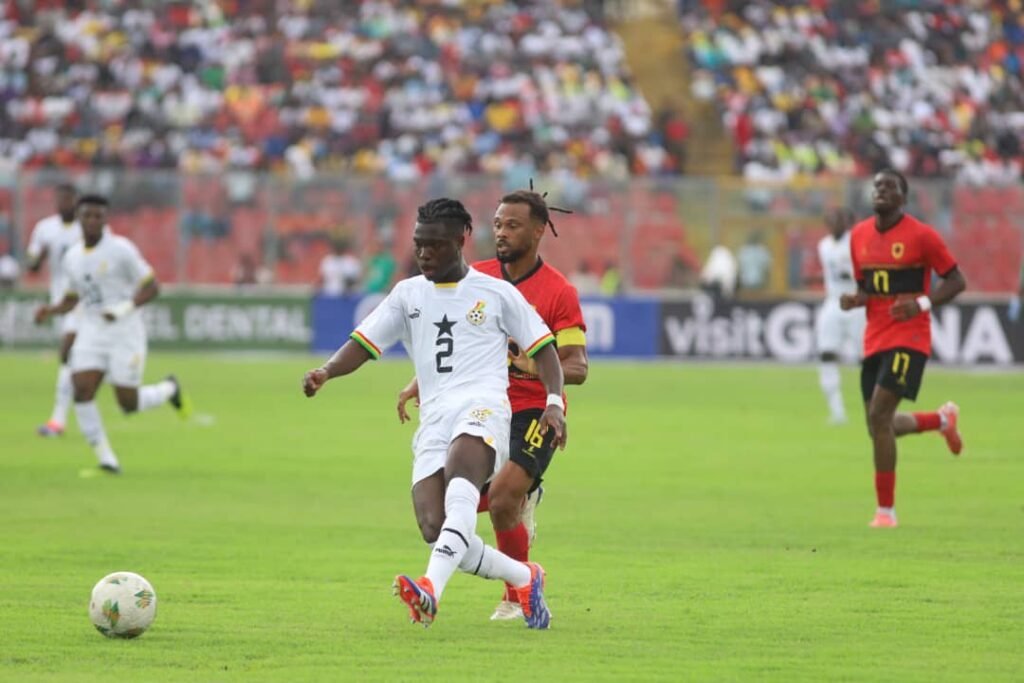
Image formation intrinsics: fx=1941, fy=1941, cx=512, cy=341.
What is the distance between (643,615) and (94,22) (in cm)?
3605

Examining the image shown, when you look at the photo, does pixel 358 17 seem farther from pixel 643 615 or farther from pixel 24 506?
pixel 643 615

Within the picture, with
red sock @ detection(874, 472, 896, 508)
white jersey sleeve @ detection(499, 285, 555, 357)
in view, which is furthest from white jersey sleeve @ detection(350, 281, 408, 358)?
red sock @ detection(874, 472, 896, 508)

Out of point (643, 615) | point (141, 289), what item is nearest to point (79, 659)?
point (643, 615)

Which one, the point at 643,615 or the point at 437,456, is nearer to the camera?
the point at 437,456

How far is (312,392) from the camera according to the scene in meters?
8.55

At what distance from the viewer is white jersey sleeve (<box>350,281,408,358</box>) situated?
8.90 m

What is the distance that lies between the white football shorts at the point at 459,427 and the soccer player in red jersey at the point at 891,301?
17.3ft

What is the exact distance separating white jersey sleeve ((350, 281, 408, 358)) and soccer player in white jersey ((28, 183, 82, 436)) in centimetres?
1190

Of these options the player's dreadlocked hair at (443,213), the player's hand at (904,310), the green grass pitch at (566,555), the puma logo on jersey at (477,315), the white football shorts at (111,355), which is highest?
the player's dreadlocked hair at (443,213)

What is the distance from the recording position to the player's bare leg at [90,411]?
54.6ft

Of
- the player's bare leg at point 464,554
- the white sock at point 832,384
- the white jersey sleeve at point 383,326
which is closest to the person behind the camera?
the player's bare leg at point 464,554

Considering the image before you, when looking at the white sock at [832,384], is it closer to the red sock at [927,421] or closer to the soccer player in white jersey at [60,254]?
the red sock at [927,421]

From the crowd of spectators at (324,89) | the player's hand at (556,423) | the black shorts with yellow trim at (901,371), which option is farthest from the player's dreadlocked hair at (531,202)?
the crowd of spectators at (324,89)

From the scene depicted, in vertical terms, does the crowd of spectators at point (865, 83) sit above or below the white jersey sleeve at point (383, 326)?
above
